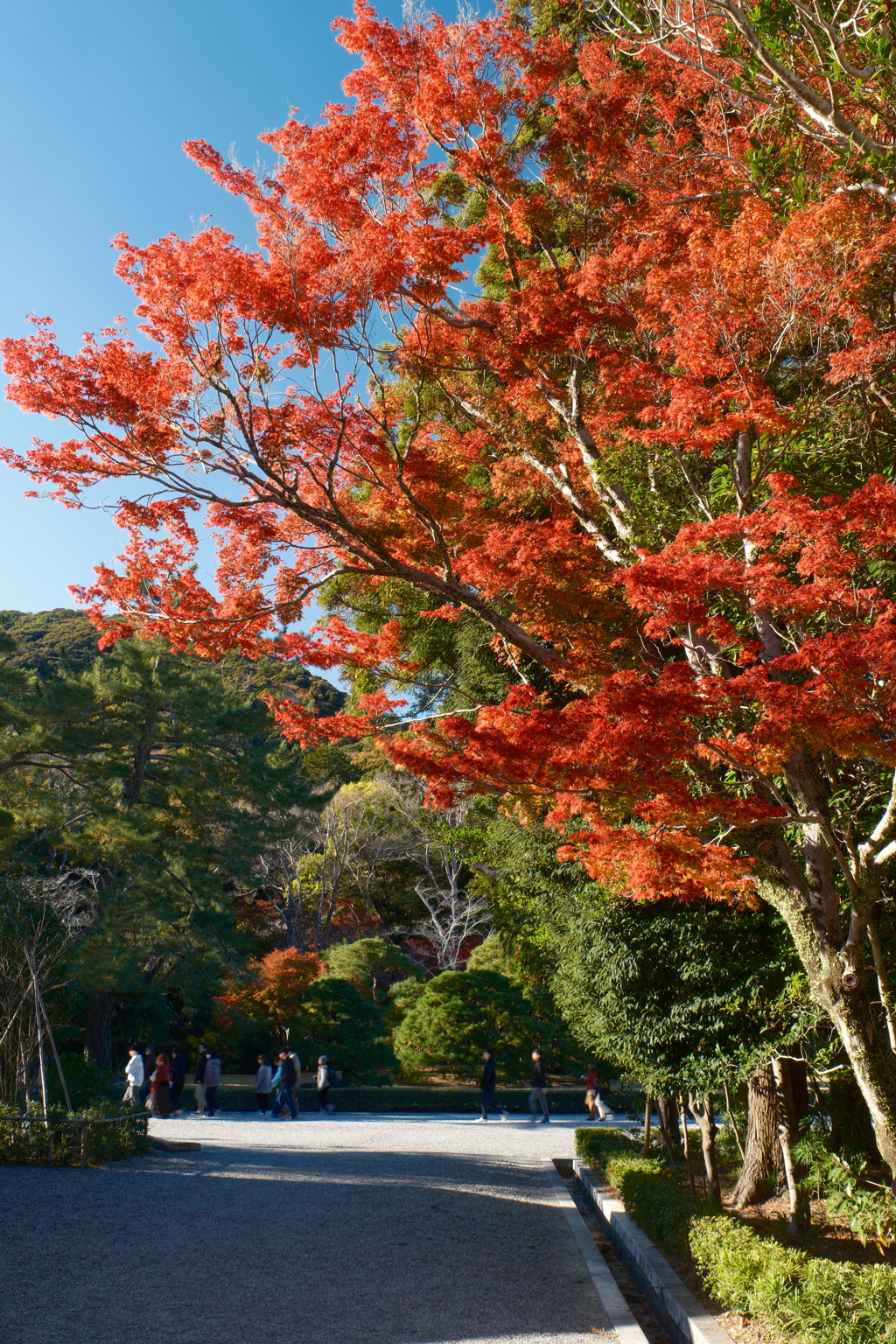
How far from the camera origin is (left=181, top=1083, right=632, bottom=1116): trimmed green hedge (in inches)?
692

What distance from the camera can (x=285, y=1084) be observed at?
16.0 metres

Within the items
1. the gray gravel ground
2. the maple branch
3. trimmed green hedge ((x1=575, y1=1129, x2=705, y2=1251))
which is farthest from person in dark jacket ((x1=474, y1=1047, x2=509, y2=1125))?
the maple branch

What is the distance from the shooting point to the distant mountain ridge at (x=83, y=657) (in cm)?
3612

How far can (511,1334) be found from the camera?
4.57m

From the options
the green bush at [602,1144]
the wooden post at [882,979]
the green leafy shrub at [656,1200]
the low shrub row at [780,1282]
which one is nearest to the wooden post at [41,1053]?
the green leafy shrub at [656,1200]

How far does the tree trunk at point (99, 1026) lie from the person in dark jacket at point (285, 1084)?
4.32 meters

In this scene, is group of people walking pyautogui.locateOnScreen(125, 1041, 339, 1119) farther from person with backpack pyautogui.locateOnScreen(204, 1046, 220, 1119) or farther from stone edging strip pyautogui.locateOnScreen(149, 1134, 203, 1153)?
stone edging strip pyautogui.locateOnScreen(149, 1134, 203, 1153)

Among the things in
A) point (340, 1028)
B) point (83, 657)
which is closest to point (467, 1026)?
point (340, 1028)

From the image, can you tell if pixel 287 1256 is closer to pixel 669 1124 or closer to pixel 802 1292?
pixel 802 1292

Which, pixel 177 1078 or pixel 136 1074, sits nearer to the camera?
pixel 136 1074

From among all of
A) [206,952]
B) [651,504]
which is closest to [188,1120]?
[206,952]

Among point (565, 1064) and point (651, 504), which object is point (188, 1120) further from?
point (651, 504)

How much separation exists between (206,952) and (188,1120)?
4090mm

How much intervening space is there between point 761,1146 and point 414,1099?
1154cm
